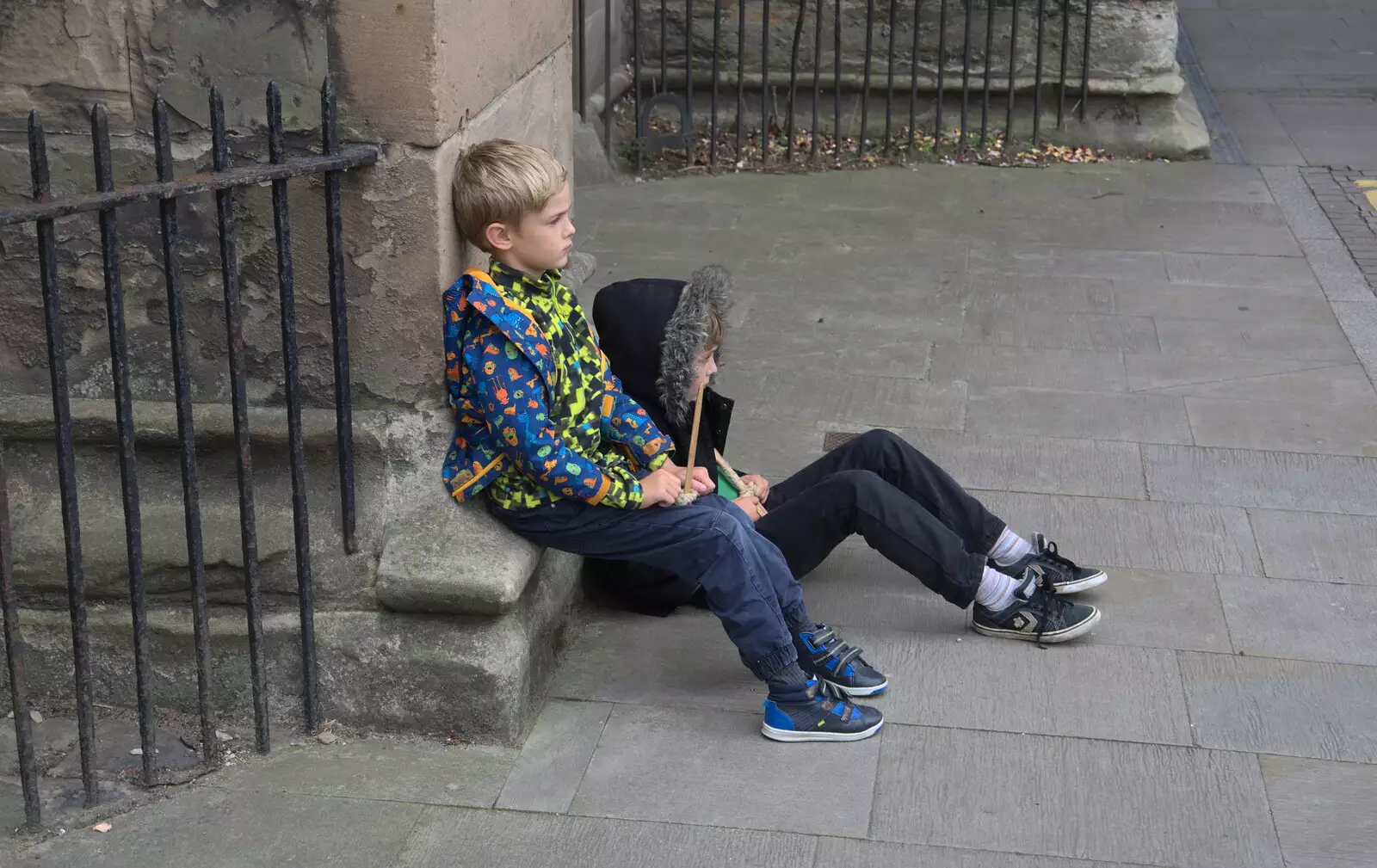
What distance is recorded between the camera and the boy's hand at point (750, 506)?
3629 millimetres

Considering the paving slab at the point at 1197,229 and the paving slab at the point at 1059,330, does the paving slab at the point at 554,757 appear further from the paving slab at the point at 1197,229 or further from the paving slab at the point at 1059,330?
the paving slab at the point at 1197,229

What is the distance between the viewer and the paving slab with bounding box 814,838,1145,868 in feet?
9.02

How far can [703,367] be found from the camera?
3.39 metres

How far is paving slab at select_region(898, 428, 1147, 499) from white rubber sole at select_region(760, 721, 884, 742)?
138cm

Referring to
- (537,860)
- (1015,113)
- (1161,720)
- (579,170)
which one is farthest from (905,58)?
(537,860)

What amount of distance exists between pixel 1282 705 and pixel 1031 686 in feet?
1.73

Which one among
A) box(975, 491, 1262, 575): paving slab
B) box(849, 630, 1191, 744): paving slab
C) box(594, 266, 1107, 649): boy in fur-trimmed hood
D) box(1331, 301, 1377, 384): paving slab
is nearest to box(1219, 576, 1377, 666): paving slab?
box(975, 491, 1262, 575): paving slab

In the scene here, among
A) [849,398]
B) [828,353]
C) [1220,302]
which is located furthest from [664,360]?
[1220,302]

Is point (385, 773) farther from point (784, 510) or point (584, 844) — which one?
point (784, 510)

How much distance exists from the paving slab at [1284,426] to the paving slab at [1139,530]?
542 millimetres

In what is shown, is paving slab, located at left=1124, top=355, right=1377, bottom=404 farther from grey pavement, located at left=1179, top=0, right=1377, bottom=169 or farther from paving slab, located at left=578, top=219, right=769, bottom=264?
grey pavement, located at left=1179, top=0, right=1377, bottom=169

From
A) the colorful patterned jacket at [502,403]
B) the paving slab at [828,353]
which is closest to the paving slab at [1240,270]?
the paving slab at [828,353]

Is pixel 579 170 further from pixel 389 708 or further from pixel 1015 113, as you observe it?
pixel 389 708

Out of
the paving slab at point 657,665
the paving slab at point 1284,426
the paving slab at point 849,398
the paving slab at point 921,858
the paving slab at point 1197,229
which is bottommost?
the paving slab at point 657,665
